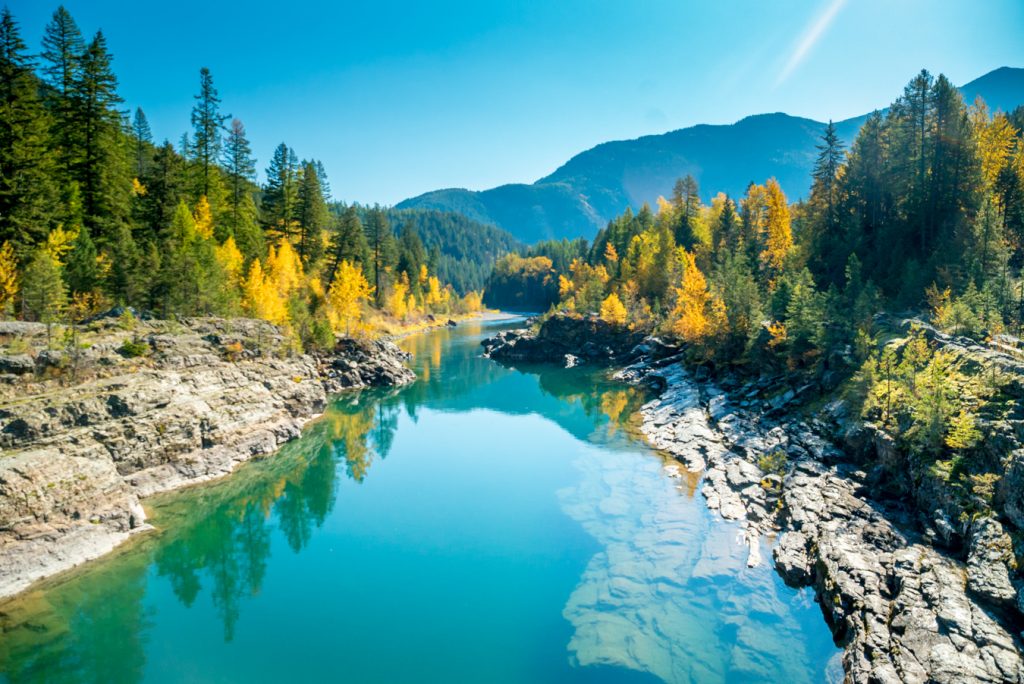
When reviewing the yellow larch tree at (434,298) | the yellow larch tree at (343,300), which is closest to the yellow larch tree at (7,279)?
the yellow larch tree at (343,300)

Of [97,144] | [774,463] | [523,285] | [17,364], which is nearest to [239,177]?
[97,144]

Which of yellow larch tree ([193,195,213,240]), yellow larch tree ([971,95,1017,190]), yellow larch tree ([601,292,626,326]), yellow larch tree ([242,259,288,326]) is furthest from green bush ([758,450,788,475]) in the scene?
yellow larch tree ([193,195,213,240])

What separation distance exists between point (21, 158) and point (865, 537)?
172ft

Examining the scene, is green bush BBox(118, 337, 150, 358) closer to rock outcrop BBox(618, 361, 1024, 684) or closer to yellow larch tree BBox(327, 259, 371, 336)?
yellow larch tree BBox(327, 259, 371, 336)

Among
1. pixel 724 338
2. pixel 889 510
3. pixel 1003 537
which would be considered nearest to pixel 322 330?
pixel 724 338

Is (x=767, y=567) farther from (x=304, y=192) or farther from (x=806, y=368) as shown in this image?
(x=304, y=192)

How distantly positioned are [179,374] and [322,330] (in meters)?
21.8

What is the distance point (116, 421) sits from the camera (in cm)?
2444

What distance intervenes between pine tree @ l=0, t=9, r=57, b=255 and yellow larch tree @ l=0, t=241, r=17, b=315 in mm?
1345

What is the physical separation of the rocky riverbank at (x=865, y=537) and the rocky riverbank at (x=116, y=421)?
1055 inches

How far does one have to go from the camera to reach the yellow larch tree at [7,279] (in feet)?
100

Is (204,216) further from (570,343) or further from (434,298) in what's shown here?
(434,298)

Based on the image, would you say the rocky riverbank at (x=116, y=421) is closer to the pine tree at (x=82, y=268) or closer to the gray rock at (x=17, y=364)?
the gray rock at (x=17, y=364)

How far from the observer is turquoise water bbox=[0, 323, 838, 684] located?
15.1 metres
